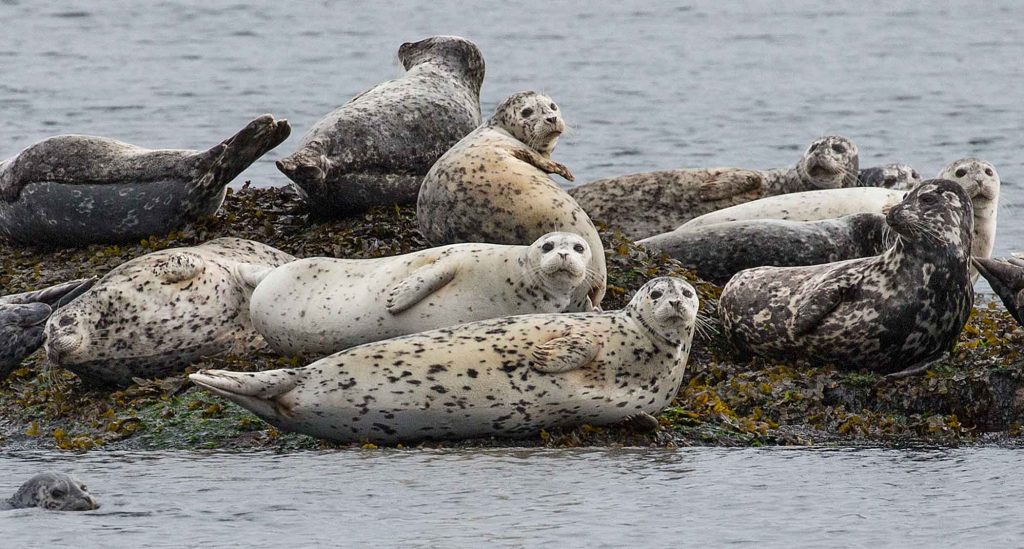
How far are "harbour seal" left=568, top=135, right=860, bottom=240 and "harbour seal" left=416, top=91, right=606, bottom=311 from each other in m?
2.61

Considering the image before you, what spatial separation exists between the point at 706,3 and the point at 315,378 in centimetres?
3887

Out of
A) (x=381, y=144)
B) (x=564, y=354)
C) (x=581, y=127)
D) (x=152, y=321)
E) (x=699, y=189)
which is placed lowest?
(x=581, y=127)

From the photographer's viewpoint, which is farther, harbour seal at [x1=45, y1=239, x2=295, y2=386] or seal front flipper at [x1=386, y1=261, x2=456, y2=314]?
harbour seal at [x1=45, y1=239, x2=295, y2=386]

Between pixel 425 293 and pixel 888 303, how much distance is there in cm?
218

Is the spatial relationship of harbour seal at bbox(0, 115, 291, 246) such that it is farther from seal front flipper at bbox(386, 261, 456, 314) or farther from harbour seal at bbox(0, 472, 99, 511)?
harbour seal at bbox(0, 472, 99, 511)

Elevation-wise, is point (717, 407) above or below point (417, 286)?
below

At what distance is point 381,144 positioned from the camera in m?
10.6

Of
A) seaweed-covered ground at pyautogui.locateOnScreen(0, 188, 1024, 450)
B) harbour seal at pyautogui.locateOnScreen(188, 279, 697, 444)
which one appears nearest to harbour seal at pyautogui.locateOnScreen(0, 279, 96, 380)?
seaweed-covered ground at pyautogui.locateOnScreen(0, 188, 1024, 450)

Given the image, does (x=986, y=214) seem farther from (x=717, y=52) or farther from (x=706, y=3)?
(x=706, y=3)

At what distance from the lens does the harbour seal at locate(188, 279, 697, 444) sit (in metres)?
7.51

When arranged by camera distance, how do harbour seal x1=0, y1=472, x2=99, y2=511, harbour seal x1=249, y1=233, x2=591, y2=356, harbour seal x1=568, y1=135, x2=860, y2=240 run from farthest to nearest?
harbour seal x1=568, y1=135, x2=860, y2=240 → harbour seal x1=249, y1=233, x2=591, y2=356 → harbour seal x1=0, y1=472, x2=99, y2=511

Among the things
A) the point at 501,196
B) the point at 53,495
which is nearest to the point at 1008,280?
the point at 501,196

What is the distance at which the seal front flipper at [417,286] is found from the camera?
26.9ft

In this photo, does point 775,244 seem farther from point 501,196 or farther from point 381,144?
point 381,144
